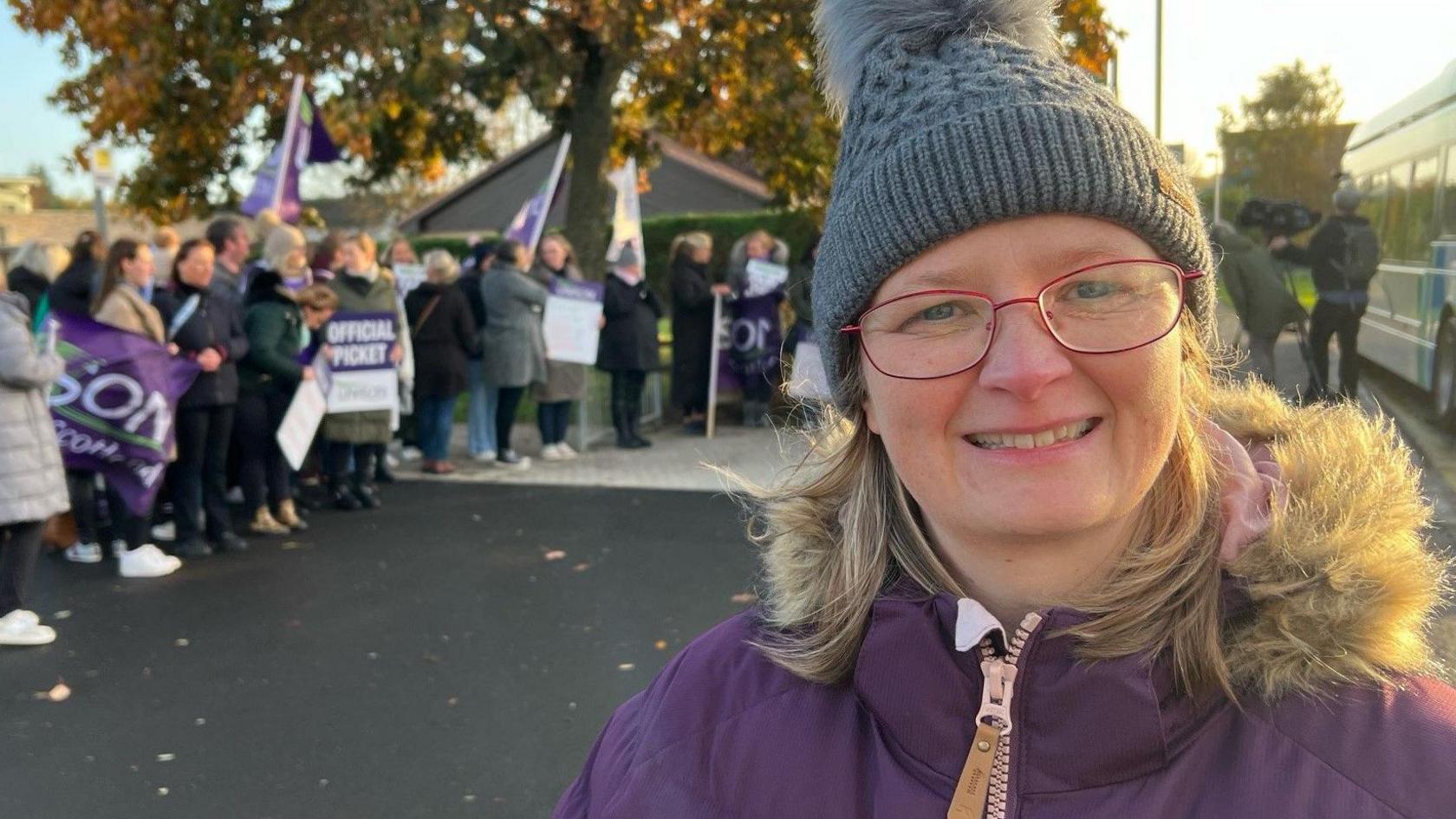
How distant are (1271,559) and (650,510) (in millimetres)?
7154

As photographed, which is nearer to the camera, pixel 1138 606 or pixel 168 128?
pixel 1138 606

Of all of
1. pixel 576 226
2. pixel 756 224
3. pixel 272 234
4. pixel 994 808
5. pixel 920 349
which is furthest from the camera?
pixel 756 224

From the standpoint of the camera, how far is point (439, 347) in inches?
376

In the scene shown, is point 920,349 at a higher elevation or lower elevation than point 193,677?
higher

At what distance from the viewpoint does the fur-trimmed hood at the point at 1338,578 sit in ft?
4.30

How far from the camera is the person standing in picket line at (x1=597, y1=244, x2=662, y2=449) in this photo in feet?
36.9

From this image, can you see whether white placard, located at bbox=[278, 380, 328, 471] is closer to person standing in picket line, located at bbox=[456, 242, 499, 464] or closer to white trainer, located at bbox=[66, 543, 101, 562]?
white trainer, located at bbox=[66, 543, 101, 562]

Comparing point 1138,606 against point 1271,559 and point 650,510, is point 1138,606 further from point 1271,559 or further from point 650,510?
point 650,510

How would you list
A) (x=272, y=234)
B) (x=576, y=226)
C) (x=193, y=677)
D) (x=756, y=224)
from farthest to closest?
(x=756, y=224), (x=576, y=226), (x=272, y=234), (x=193, y=677)

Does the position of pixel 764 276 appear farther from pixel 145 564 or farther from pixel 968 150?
pixel 968 150

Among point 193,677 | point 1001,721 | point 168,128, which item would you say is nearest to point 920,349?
point 1001,721

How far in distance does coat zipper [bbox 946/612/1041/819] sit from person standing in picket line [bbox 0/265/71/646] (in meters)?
5.53

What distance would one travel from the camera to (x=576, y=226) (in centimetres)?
1284

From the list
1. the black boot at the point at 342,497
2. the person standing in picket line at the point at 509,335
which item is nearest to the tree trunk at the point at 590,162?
the person standing in picket line at the point at 509,335
